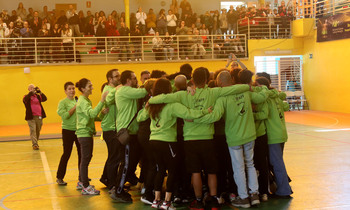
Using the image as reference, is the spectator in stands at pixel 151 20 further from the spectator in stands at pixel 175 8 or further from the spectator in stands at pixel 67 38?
the spectator in stands at pixel 67 38

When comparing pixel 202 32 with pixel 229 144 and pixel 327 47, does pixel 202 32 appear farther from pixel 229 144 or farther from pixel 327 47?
pixel 229 144

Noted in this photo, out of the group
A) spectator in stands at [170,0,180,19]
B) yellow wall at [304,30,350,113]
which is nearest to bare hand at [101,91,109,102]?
yellow wall at [304,30,350,113]

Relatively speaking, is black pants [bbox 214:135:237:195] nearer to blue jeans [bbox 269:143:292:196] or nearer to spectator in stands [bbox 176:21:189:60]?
blue jeans [bbox 269:143:292:196]

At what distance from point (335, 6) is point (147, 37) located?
28.7ft

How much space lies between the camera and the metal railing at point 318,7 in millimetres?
20956

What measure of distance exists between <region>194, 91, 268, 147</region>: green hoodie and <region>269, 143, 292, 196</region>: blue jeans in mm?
634

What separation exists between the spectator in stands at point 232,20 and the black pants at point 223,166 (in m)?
17.4

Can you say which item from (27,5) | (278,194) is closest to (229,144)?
(278,194)

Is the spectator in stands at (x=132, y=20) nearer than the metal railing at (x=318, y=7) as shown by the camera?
No

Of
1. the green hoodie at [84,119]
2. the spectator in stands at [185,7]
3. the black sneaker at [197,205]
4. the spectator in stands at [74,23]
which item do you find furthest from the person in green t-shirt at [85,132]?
the spectator in stands at [185,7]

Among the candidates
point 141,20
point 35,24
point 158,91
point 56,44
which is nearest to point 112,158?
point 158,91

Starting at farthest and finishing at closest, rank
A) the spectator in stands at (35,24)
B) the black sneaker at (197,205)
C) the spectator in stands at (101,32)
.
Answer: the spectator in stands at (101,32) → the spectator in stands at (35,24) → the black sneaker at (197,205)

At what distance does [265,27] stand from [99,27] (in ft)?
28.0

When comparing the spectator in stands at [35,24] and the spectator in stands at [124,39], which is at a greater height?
the spectator in stands at [35,24]
